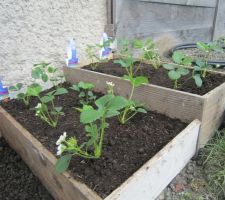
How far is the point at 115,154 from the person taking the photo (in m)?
0.73

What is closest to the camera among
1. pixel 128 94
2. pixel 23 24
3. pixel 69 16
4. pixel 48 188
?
pixel 48 188

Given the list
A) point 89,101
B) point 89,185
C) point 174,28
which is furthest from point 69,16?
point 174,28

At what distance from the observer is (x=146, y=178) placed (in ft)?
Result: 2.14

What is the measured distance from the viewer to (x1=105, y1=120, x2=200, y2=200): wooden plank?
1.95 ft

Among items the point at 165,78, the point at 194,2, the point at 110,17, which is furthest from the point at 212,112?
the point at 194,2

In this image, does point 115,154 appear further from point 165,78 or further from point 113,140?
point 165,78

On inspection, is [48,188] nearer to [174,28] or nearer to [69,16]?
[69,16]

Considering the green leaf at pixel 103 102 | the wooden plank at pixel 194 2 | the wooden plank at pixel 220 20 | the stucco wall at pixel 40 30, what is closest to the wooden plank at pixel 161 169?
the green leaf at pixel 103 102

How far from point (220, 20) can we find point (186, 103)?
2.66 m

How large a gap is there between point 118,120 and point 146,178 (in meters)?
0.33

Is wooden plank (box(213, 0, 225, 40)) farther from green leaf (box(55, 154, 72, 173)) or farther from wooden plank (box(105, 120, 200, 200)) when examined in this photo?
green leaf (box(55, 154, 72, 173))

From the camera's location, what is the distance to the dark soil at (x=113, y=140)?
636 mm

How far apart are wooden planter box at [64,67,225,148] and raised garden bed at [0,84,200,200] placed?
36 millimetres

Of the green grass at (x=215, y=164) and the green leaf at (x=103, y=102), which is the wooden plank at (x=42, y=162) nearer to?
the green leaf at (x=103, y=102)
